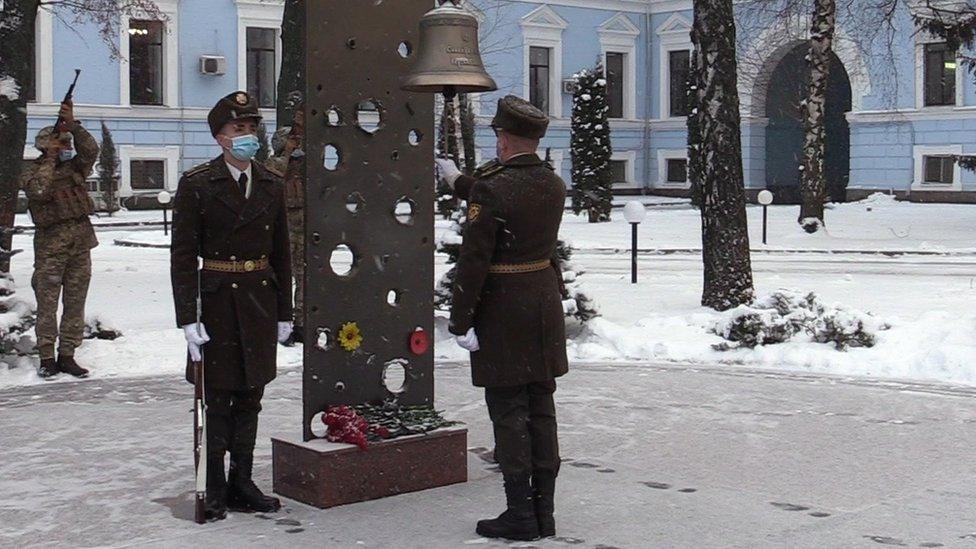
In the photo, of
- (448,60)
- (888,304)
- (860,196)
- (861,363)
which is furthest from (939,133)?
(448,60)

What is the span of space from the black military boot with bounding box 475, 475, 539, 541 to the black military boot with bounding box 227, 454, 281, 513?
3.53ft

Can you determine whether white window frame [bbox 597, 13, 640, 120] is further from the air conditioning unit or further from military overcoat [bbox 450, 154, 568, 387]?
military overcoat [bbox 450, 154, 568, 387]

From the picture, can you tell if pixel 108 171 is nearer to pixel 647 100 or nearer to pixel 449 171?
pixel 647 100

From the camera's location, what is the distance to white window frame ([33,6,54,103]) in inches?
1403

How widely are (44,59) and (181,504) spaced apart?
30.7 meters

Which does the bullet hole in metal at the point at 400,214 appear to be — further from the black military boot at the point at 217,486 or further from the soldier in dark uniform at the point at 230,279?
the black military boot at the point at 217,486

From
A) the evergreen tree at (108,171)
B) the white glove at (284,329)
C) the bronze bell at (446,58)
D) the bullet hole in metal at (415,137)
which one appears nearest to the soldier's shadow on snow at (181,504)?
the white glove at (284,329)

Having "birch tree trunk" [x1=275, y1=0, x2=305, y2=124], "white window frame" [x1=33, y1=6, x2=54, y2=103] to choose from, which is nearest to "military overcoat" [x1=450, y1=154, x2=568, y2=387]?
"birch tree trunk" [x1=275, y1=0, x2=305, y2=124]

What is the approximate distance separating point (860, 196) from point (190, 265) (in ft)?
114

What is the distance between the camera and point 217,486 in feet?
22.6

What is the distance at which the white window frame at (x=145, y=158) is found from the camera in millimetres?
37531

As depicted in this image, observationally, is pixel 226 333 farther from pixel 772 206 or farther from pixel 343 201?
pixel 772 206

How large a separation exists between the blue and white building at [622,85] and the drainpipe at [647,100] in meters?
0.04

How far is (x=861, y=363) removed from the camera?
11.5 meters
